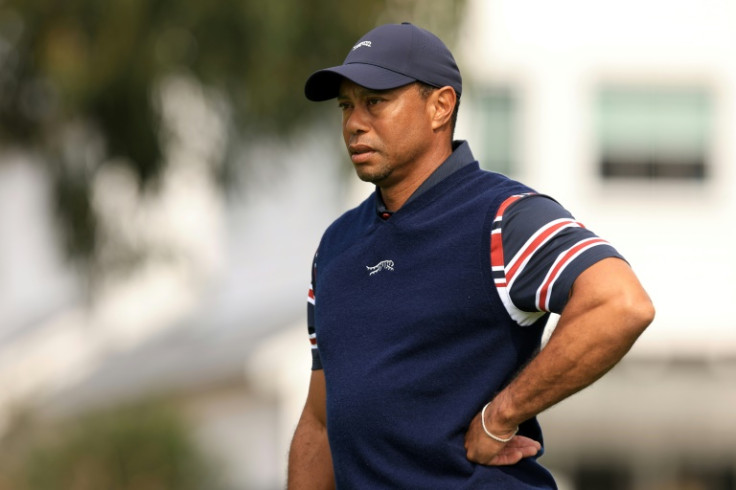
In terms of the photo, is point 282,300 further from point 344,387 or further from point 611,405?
point 344,387

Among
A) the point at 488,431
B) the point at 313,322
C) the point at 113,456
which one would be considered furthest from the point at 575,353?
the point at 113,456

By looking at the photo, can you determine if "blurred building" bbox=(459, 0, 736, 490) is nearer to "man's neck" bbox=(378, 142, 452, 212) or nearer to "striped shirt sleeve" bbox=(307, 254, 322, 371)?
"striped shirt sleeve" bbox=(307, 254, 322, 371)

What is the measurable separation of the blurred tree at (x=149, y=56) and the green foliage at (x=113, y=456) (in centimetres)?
364

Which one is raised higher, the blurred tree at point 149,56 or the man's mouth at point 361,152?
the man's mouth at point 361,152

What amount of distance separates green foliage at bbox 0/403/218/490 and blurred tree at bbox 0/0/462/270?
11.9 feet

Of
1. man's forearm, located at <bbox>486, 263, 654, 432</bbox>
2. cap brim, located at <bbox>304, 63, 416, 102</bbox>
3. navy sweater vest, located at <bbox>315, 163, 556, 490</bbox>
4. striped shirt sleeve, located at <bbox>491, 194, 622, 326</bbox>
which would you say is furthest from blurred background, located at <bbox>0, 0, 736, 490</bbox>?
man's forearm, located at <bbox>486, 263, 654, 432</bbox>

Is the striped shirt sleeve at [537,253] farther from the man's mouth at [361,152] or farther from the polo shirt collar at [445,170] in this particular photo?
the man's mouth at [361,152]

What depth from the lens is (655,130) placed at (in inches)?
741

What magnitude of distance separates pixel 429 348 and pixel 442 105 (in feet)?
2.08

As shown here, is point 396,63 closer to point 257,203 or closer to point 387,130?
point 387,130

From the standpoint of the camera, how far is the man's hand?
3693 millimetres

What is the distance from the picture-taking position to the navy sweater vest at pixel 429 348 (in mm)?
3727

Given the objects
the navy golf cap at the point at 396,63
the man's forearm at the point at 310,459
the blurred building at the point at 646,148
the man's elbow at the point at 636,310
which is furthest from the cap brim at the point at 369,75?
the blurred building at the point at 646,148

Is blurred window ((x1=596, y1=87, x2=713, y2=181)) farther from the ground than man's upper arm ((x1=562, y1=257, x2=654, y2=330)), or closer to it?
closer to it
